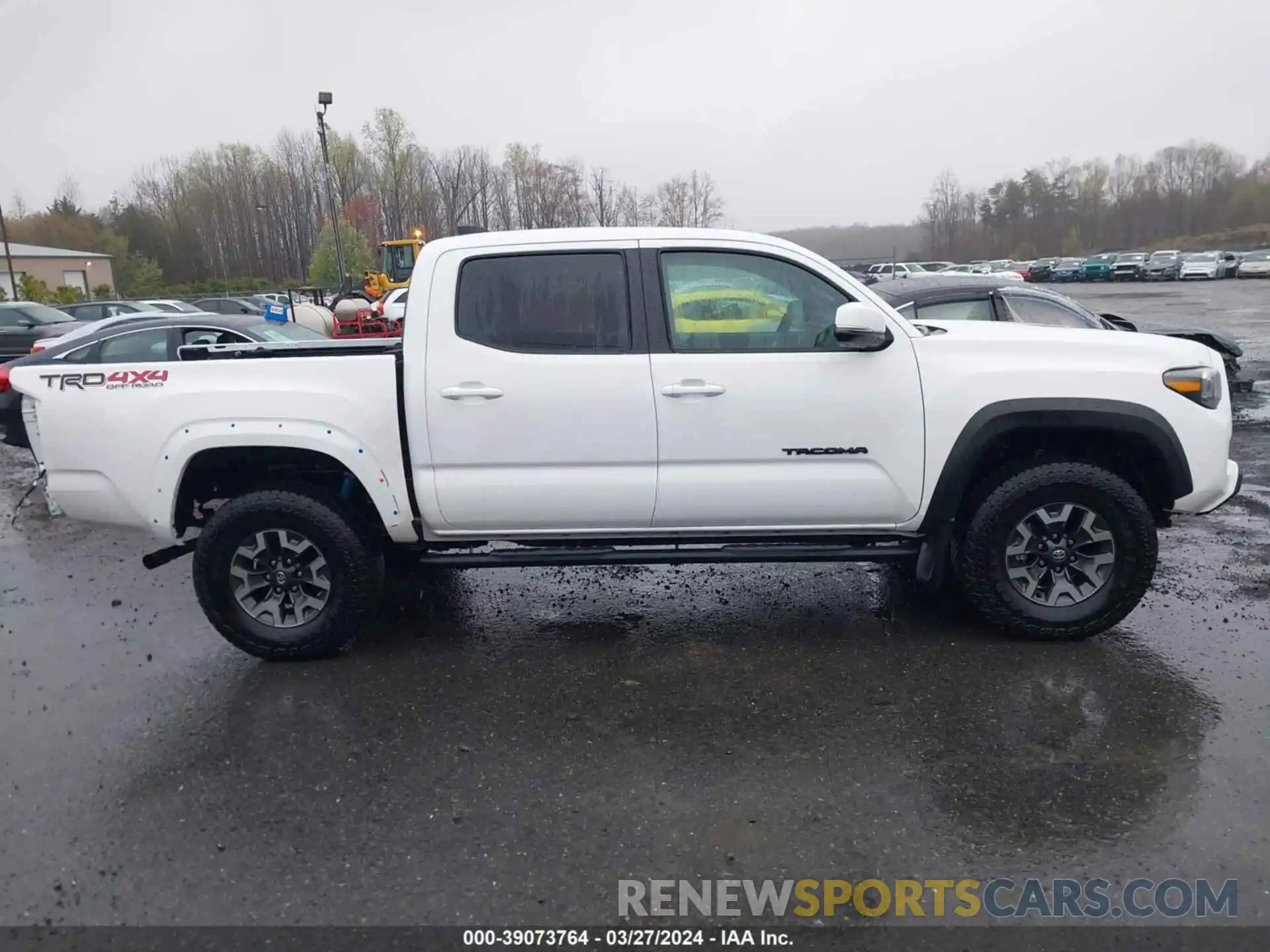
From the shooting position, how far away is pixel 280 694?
4355mm

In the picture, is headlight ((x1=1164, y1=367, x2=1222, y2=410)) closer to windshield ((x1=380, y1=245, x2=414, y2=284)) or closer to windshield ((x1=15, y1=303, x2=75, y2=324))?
windshield ((x1=15, y1=303, x2=75, y2=324))

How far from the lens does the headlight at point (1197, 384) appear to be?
14.4ft

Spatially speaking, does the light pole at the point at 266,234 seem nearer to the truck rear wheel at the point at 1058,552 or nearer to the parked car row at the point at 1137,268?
the parked car row at the point at 1137,268

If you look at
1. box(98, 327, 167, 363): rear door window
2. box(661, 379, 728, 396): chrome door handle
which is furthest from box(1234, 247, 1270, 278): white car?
box(661, 379, 728, 396): chrome door handle

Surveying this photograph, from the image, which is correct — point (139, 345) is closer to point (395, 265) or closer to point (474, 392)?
point (474, 392)

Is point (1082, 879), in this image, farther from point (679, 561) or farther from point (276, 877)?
point (276, 877)

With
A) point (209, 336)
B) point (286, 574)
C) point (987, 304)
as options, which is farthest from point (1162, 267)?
point (286, 574)

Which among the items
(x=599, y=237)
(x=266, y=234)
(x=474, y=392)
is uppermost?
(x=266, y=234)

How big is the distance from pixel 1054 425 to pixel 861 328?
1.08 m

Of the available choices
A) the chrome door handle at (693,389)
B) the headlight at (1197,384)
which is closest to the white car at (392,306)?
the chrome door handle at (693,389)

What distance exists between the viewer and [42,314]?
2220 centimetres

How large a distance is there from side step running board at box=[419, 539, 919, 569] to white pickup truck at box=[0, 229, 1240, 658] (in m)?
0.02

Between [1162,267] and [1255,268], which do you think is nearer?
[1255,268]

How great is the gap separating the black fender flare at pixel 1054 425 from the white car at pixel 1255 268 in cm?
5295
